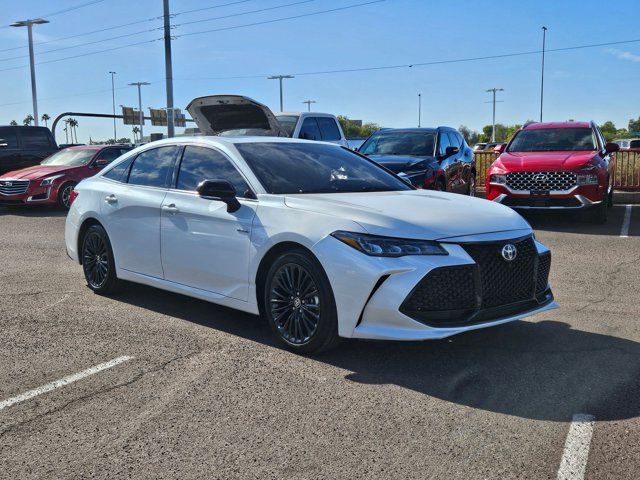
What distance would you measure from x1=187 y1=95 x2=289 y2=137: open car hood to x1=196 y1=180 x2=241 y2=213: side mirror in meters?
7.86

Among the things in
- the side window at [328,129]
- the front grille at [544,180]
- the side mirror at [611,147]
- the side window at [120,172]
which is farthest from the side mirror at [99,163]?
the side mirror at [611,147]

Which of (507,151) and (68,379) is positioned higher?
(507,151)

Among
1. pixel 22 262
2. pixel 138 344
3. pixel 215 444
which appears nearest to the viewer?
pixel 215 444

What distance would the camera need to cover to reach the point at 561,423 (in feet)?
12.1

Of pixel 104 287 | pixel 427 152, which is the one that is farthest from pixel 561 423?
pixel 427 152

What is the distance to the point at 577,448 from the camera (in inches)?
132

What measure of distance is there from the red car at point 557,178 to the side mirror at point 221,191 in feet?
24.5

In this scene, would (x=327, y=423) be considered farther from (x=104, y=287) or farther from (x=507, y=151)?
(x=507, y=151)

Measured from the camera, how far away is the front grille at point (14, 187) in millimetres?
15711

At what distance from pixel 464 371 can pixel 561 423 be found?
2.97ft

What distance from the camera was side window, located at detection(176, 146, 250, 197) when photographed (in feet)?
17.9

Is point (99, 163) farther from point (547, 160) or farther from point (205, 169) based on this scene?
point (205, 169)

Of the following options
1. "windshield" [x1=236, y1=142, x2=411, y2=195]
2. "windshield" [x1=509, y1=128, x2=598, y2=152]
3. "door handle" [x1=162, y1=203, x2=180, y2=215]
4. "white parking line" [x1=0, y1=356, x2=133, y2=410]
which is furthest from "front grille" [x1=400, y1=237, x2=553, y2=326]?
"windshield" [x1=509, y1=128, x2=598, y2=152]

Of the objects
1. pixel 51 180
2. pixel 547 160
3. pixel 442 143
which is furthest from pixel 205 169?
pixel 51 180
